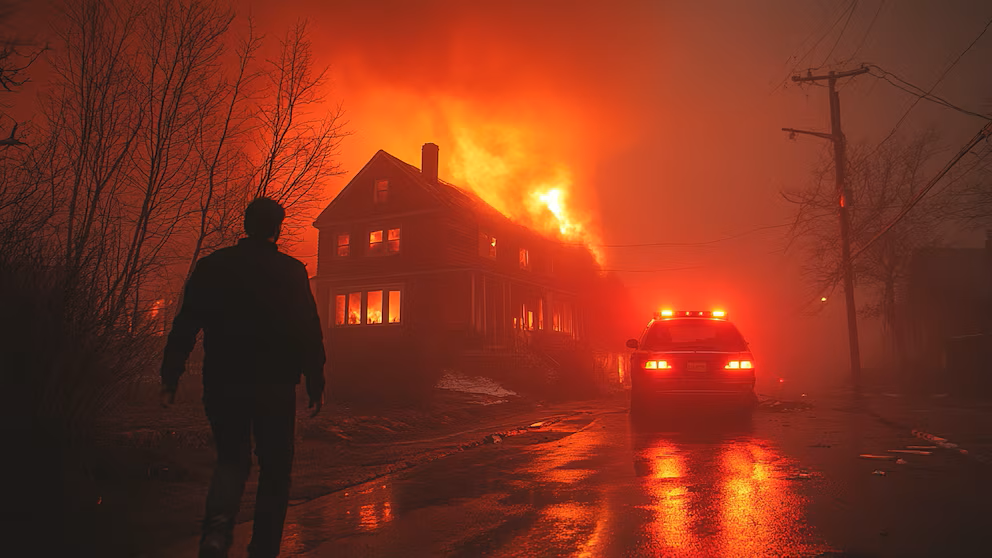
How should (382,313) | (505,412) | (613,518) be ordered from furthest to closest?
1. (382,313)
2. (505,412)
3. (613,518)

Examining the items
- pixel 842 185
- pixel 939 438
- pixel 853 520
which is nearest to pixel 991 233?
pixel 842 185

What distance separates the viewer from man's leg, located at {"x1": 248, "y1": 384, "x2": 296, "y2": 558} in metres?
3.44

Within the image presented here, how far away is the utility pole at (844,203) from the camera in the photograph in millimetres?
23719

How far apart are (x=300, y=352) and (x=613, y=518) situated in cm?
262

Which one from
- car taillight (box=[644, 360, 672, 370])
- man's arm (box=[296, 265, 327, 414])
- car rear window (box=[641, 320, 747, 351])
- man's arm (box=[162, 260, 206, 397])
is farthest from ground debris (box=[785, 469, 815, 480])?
man's arm (box=[162, 260, 206, 397])

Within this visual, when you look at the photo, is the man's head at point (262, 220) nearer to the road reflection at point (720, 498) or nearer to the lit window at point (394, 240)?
the road reflection at point (720, 498)

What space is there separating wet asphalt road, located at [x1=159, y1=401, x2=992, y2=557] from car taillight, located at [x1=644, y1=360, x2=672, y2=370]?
2.06 meters

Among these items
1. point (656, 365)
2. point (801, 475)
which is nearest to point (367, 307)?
point (656, 365)

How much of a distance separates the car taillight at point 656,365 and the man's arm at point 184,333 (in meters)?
8.60

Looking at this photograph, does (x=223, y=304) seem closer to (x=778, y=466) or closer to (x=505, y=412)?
(x=778, y=466)

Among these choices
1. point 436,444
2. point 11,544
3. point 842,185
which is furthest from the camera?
point 842,185

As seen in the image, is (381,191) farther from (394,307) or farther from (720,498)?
(720,498)

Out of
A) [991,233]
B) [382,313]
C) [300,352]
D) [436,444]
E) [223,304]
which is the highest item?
[991,233]

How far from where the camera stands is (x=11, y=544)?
3.84 meters
